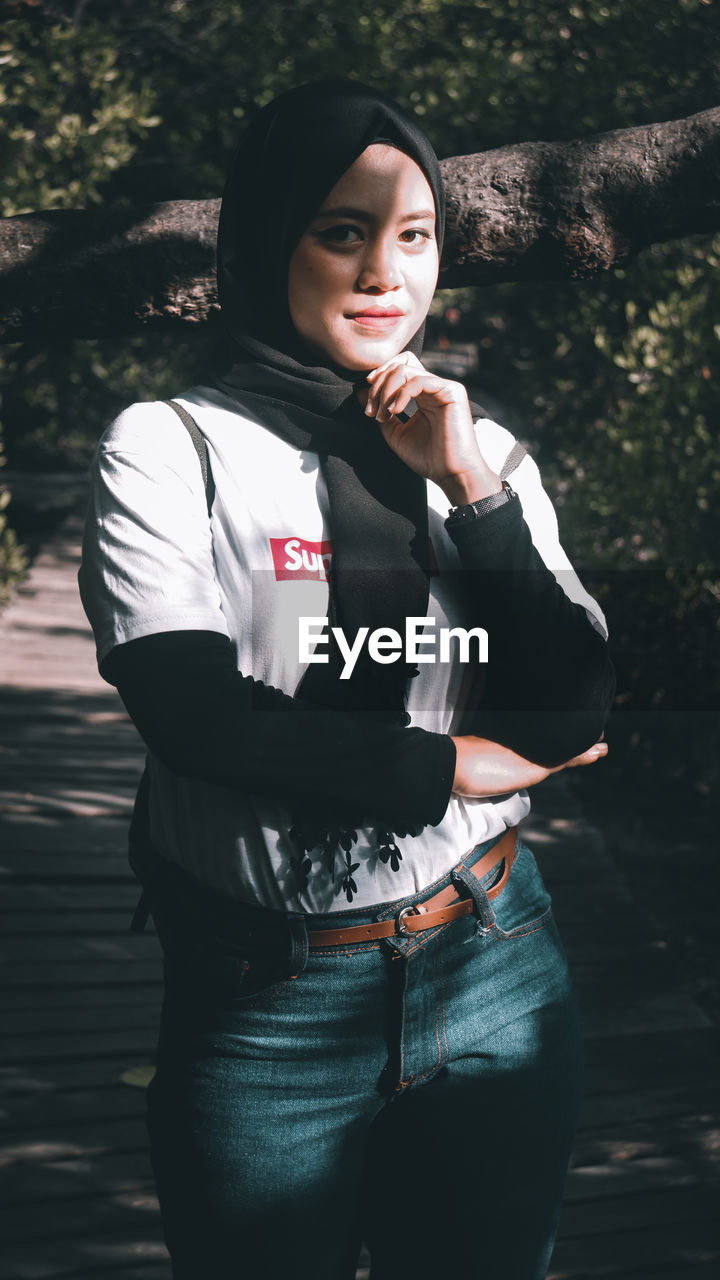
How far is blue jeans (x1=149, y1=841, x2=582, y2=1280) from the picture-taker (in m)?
1.52

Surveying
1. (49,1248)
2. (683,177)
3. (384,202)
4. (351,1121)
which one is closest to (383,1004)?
(351,1121)

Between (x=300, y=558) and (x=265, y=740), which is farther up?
(x=300, y=558)

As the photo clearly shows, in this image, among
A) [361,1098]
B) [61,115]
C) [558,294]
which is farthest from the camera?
[558,294]

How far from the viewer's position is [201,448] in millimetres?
1530

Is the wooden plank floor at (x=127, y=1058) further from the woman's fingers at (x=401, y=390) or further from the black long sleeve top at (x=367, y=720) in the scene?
the woman's fingers at (x=401, y=390)

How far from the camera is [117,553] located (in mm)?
1466

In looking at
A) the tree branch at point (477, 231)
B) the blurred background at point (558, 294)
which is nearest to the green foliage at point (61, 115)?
the blurred background at point (558, 294)

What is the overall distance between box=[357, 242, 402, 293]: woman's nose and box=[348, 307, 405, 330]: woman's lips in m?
0.04

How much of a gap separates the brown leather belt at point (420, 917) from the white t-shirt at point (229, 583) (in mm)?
31

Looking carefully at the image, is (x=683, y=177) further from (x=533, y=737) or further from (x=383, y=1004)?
(x=383, y=1004)

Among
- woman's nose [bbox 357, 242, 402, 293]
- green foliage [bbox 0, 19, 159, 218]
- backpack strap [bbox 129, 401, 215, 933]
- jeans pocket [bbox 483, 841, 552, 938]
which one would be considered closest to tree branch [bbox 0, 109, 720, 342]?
woman's nose [bbox 357, 242, 402, 293]

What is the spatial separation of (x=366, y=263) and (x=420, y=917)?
0.96 metres

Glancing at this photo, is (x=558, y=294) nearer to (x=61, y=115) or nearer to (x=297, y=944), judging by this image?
(x=61, y=115)

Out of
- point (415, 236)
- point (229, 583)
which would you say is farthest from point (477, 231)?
point (229, 583)
